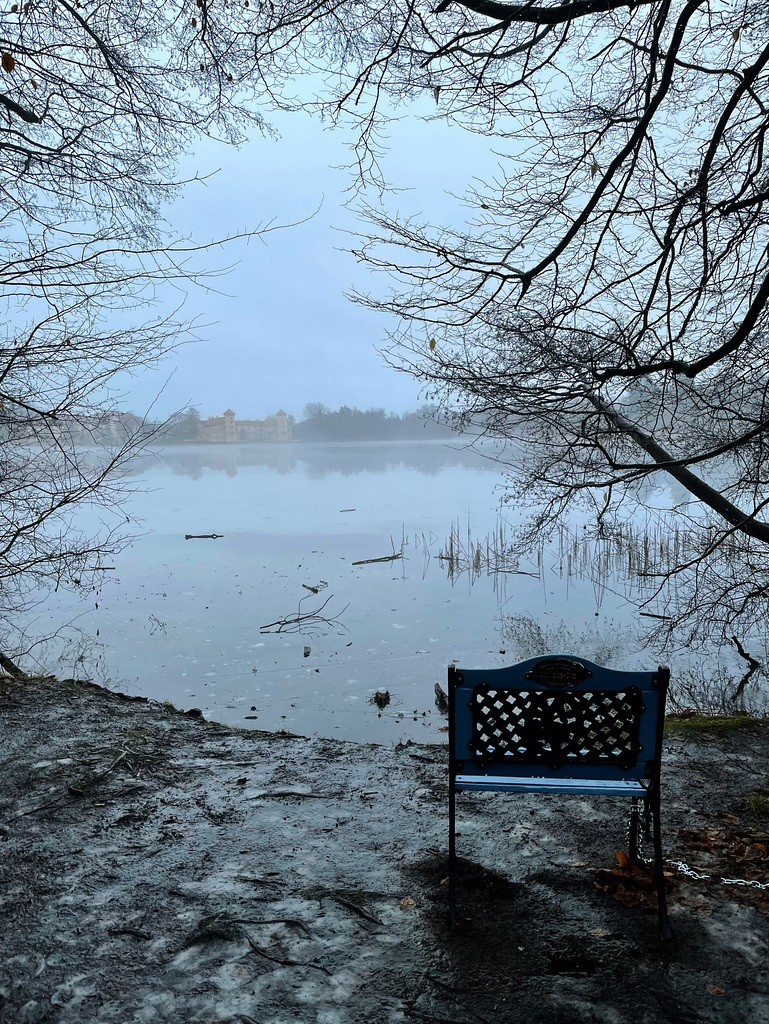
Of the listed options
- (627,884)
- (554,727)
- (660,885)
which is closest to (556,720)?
(554,727)

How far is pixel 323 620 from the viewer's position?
12.0 metres

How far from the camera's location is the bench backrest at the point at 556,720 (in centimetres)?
277

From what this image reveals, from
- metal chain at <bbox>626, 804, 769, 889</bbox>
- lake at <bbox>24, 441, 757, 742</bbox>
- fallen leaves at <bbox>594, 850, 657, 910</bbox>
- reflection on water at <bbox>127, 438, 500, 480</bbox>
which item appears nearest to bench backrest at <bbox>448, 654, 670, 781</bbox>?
metal chain at <bbox>626, 804, 769, 889</bbox>

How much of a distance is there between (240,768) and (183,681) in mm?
5002

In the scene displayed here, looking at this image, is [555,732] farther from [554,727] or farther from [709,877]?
[709,877]

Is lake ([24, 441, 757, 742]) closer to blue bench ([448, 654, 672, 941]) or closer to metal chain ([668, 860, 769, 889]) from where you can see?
metal chain ([668, 860, 769, 889])

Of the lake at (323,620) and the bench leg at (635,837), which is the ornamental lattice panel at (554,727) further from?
the lake at (323,620)

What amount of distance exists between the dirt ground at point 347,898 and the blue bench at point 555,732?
0.32 meters

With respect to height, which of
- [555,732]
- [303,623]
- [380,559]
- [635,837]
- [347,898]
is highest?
[555,732]

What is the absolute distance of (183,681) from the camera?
9195 mm

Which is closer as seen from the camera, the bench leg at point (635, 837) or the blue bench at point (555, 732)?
the blue bench at point (555, 732)

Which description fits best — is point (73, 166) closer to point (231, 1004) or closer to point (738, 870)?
point (231, 1004)

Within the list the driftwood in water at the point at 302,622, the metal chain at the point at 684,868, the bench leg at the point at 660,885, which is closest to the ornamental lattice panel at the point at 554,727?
the bench leg at the point at 660,885

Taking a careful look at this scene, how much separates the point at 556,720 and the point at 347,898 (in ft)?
3.80
